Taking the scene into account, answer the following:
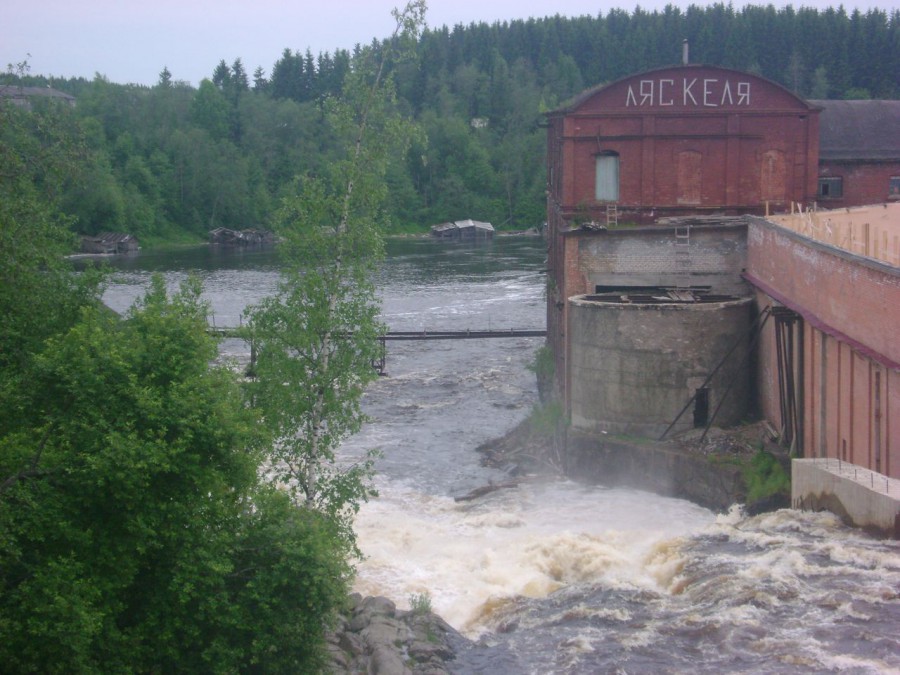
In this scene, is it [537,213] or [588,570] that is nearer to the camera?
[588,570]

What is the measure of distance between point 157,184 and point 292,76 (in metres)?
47.1

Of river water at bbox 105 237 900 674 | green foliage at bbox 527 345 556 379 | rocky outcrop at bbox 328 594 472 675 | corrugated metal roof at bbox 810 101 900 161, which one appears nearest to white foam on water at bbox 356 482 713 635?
river water at bbox 105 237 900 674

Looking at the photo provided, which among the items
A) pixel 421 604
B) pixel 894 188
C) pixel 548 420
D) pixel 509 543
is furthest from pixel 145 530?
pixel 894 188

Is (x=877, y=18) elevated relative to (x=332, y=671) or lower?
elevated

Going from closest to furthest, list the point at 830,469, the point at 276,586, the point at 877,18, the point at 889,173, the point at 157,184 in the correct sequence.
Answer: the point at 276,586, the point at 830,469, the point at 889,173, the point at 157,184, the point at 877,18

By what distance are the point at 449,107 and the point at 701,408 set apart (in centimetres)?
10003

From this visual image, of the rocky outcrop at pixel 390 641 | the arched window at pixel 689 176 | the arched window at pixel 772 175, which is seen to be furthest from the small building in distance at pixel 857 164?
the rocky outcrop at pixel 390 641

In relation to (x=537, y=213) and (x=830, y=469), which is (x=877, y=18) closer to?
(x=537, y=213)

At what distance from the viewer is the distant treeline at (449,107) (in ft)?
331

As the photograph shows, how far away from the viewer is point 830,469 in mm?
18141

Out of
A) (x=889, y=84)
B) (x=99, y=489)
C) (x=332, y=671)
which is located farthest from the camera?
(x=889, y=84)

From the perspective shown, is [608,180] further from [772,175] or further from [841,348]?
[841,348]

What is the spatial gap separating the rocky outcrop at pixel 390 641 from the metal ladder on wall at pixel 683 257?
14372mm

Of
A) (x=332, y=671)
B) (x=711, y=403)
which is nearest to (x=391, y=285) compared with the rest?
(x=711, y=403)
